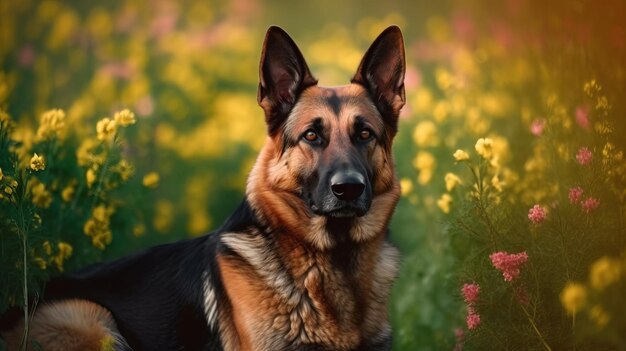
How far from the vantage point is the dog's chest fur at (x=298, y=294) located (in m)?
4.02

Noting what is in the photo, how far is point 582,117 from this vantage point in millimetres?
4453

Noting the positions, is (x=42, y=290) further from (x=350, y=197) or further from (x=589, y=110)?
(x=589, y=110)

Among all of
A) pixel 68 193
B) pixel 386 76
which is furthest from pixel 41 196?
pixel 386 76

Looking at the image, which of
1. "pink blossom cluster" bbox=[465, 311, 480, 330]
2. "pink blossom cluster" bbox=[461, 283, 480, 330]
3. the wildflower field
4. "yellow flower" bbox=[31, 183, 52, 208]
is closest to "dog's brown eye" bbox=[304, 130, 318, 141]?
the wildflower field

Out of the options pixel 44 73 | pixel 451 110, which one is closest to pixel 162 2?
pixel 44 73

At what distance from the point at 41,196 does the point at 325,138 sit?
81.0 inches

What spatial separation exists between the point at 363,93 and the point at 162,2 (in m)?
6.23

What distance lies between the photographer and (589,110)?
169 inches

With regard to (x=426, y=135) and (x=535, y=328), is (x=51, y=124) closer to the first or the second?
(x=426, y=135)

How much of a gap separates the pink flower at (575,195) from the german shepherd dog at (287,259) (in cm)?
96

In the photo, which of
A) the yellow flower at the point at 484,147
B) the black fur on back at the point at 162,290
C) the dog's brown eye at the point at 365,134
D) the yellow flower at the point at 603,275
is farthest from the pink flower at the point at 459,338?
the yellow flower at the point at 603,275

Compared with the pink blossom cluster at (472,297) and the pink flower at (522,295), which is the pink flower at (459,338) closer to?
the pink blossom cluster at (472,297)

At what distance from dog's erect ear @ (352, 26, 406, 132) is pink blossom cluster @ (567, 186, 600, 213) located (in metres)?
1.11

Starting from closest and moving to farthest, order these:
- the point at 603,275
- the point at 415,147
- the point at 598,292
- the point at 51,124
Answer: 1. the point at 603,275
2. the point at 598,292
3. the point at 51,124
4. the point at 415,147
